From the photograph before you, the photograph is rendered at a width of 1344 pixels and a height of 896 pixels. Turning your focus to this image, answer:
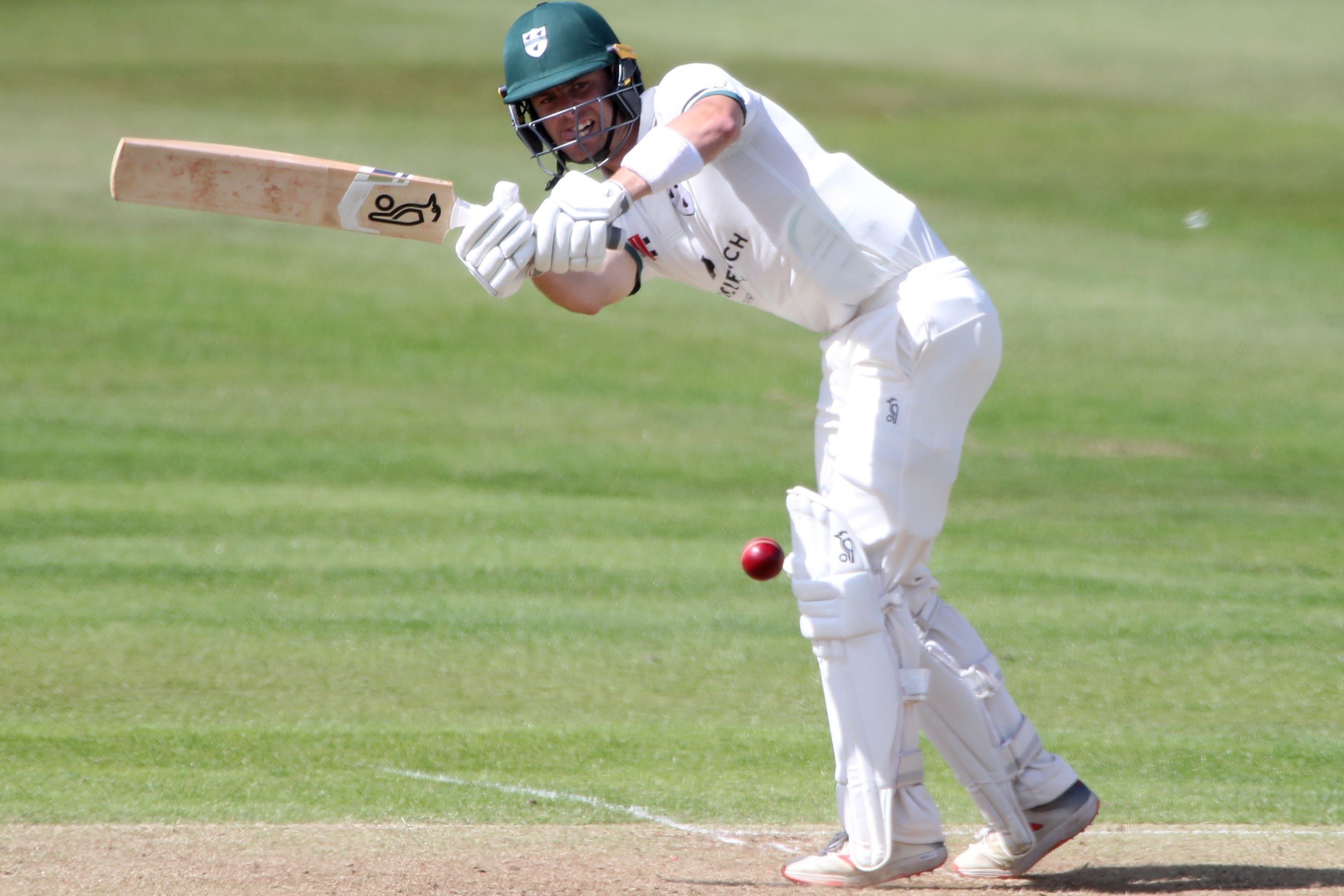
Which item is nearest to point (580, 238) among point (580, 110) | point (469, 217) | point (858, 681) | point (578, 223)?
point (578, 223)

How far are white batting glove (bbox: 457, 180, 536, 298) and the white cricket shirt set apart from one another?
1.72 ft

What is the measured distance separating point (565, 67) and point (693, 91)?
34 centimetres

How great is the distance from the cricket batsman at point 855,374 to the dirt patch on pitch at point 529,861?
204mm

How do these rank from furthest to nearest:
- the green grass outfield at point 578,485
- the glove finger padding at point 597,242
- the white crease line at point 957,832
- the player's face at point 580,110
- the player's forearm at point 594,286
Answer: the green grass outfield at point 578,485
the white crease line at point 957,832
the player's forearm at point 594,286
the player's face at point 580,110
the glove finger padding at point 597,242

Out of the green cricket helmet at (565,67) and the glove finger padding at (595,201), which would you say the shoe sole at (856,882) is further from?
the green cricket helmet at (565,67)

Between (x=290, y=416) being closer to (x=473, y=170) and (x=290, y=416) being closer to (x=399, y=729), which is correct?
(x=399, y=729)

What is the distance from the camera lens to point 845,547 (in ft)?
13.2

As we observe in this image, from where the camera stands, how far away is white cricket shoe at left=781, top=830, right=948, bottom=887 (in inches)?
159

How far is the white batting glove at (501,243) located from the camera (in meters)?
3.82

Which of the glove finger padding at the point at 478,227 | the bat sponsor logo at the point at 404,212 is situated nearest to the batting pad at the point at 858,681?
the glove finger padding at the point at 478,227

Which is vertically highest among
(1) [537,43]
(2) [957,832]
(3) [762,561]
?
(1) [537,43]

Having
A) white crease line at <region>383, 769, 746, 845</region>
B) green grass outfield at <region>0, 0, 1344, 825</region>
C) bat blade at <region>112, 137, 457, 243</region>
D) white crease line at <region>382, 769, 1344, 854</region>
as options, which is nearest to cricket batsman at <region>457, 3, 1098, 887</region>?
bat blade at <region>112, 137, 457, 243</region>

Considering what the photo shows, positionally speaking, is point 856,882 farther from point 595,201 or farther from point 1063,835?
point 595,201

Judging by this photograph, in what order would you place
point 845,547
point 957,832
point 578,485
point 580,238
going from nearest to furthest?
point 580,238 → point 845,547 → point 957,832 → point 578,485
